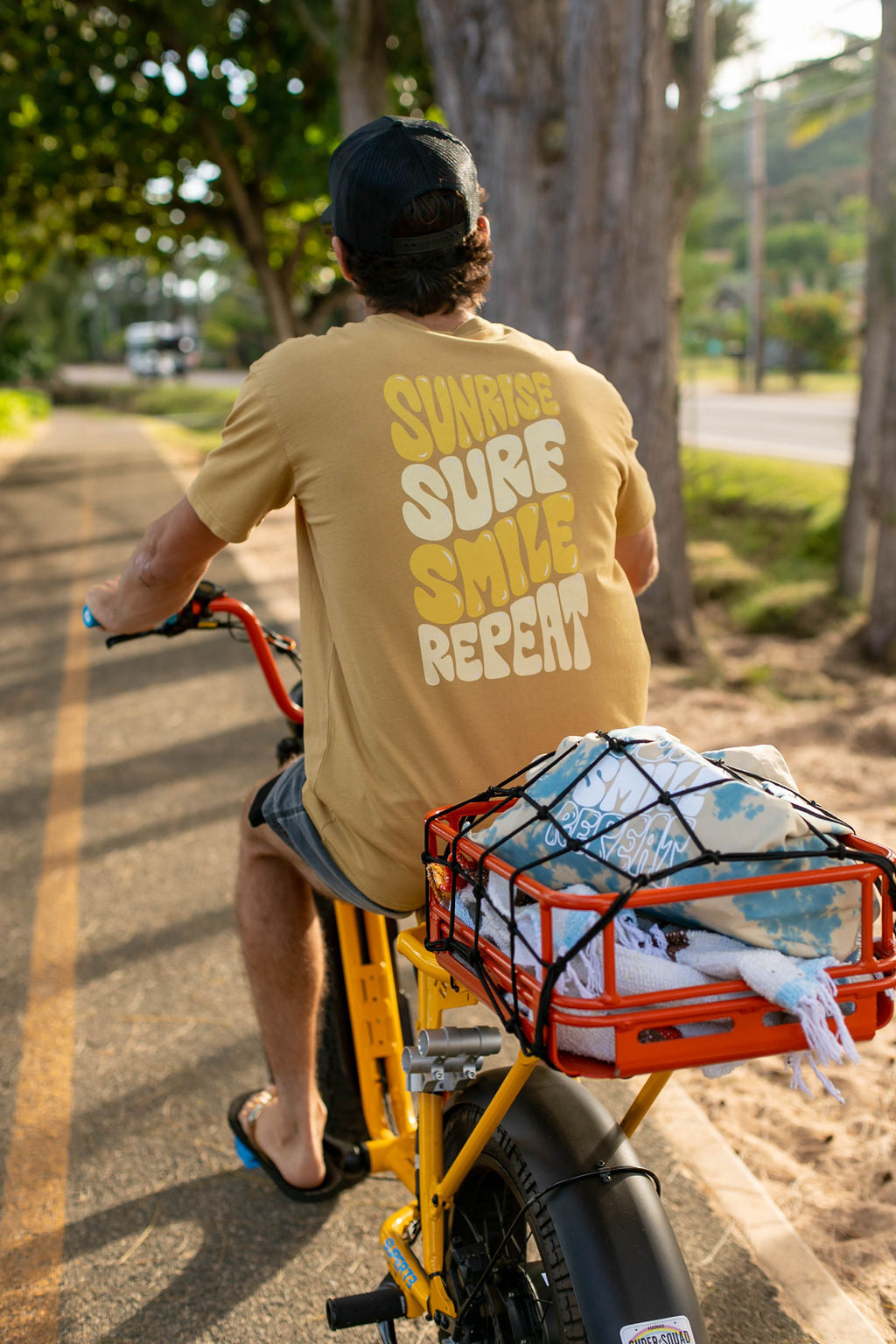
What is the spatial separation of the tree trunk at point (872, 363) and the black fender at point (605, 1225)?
8.88 meters

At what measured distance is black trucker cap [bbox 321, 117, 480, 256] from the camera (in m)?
2.00

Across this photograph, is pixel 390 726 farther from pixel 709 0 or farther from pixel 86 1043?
pixel 709 0

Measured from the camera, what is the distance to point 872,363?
36.0 feet

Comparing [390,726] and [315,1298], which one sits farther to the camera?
[315,1298]

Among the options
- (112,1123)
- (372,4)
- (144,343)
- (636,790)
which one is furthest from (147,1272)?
(144,343)

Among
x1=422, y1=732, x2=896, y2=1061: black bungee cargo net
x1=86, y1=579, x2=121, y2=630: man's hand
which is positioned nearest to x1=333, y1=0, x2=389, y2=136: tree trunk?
x1=86, y1=579, x2=121, y2=630: man's hand

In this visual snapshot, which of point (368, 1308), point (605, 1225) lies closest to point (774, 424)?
point (368, 1308)

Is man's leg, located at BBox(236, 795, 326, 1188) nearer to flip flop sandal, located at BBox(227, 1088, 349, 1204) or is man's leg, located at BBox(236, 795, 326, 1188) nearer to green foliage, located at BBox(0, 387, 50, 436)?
flip flop sandal, located at BBox(227, 1088, 349, 1204)

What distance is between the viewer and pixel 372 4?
11625 mm

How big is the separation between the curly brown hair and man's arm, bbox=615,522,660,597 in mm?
648

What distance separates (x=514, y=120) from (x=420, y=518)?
6.39 metres

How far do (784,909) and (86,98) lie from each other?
18083 mm

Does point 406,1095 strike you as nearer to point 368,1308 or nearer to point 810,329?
point 368,1308

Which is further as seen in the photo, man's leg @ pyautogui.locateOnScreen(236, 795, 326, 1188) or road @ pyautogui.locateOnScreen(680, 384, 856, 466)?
road @ pyautogui.locateOnScreen(680, 384, 856, 466)
